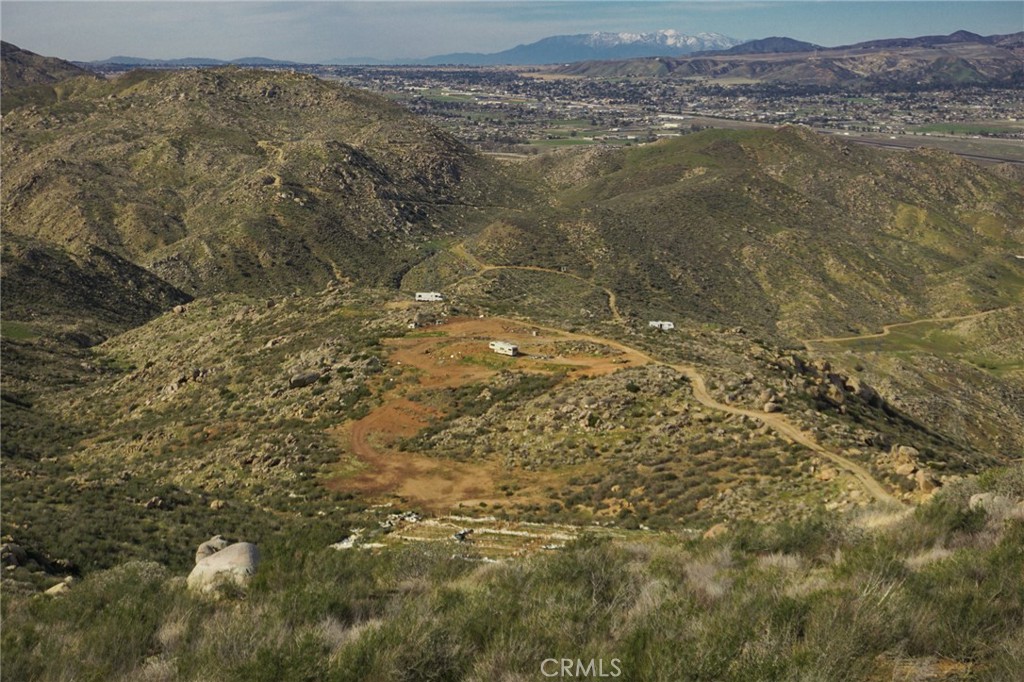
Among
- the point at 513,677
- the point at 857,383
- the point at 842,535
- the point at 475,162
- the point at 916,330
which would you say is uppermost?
the point at 475,162

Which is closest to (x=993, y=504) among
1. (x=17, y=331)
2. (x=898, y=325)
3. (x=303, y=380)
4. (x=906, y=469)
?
(x=906, y=469)

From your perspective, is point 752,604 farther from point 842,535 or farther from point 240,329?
point 240,329

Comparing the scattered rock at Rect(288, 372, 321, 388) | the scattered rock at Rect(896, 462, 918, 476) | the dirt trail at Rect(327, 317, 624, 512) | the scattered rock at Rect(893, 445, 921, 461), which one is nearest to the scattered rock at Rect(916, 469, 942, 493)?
the scattered rock at Rect(896, 462, 918, 476)

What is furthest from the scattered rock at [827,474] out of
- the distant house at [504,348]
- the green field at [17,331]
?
the green field at [17,331]

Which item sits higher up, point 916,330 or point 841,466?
point 841,466

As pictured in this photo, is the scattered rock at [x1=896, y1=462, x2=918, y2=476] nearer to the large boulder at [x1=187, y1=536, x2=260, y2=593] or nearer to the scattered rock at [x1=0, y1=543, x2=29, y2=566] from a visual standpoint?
the large boulder at [x1=187, y1=536, x2=260, y2=593]

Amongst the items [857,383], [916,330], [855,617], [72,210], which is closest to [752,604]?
[855,617]

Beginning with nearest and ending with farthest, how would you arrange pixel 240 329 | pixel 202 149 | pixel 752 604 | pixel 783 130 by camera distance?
pixel 752 604
pixel 240 329
pixel 202 149
pixel 783 130
